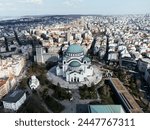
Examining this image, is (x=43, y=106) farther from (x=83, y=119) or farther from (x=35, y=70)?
(x=83, y=119)

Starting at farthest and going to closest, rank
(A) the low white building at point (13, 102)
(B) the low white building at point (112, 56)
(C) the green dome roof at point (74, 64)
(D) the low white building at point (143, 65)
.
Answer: (B) the low white building at point (112, 56)
(D) the low white building at point (143, 65)
(C) the green dome roof at point (74, 64)
(A) the low white building at point (13, 102)

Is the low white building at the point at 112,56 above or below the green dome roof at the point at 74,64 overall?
below

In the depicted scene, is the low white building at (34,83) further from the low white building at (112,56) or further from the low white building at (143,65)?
the low white building at (112,56)

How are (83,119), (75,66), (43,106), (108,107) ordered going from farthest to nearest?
1. (75,66)
2. (43,106)
3. (108,107)
4. (83,119)

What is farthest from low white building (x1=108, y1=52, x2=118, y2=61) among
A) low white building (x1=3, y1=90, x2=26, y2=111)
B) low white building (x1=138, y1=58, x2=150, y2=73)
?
low white building (x1=3, y1=90, x2=26, y2=111)

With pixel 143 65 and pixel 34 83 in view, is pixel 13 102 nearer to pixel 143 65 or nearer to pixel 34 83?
pixel 34 83

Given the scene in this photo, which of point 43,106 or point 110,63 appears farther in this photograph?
point 110,63

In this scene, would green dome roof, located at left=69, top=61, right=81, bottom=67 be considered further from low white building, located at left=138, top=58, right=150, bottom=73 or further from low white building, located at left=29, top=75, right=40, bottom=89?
low white building, located at left=138, top=58, right=150, bottom=73

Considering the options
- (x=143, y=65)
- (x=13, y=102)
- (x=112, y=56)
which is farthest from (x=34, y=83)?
(x=112, y=56)

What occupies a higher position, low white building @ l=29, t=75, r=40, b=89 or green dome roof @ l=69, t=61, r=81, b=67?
green dome roof @ l=69, t=61, r=81, b=67

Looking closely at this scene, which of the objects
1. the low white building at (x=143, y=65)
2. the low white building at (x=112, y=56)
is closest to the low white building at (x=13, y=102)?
the low white building at (x=143, y=65)

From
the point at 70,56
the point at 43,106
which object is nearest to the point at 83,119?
the point at 43,106
